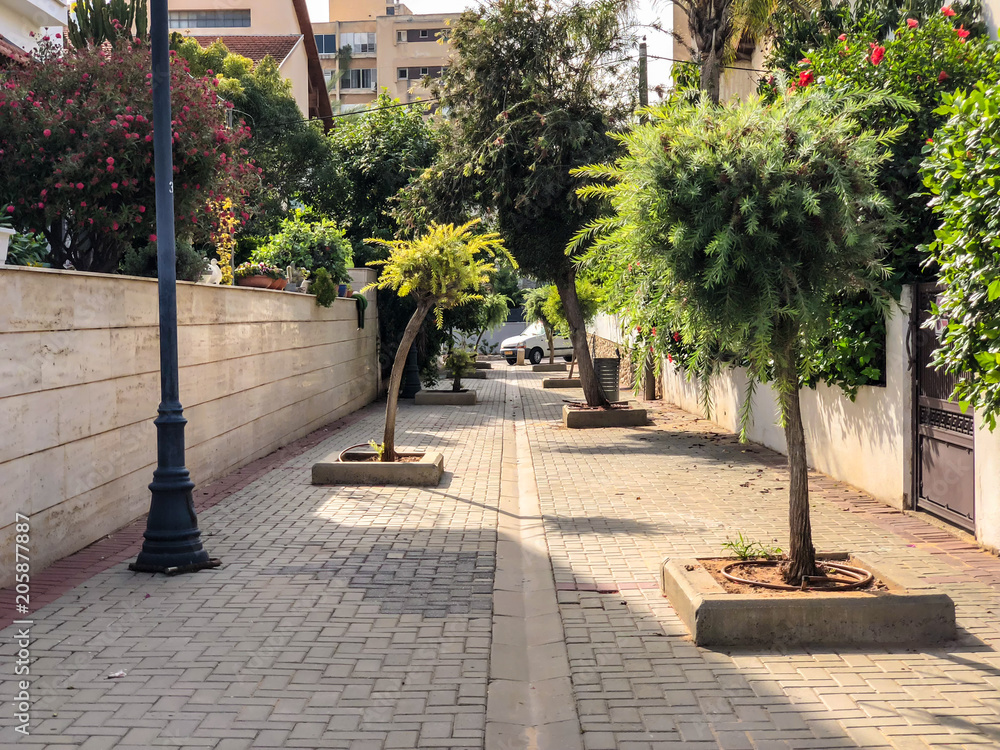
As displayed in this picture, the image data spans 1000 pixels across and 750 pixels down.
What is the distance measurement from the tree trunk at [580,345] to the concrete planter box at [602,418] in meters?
0.82

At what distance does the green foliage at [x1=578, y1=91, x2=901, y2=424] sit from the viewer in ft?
17.3

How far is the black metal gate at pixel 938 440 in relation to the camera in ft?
25.4

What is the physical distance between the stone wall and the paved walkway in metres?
0.48

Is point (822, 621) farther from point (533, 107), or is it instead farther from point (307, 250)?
point (307, 250)

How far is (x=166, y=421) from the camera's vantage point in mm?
6930

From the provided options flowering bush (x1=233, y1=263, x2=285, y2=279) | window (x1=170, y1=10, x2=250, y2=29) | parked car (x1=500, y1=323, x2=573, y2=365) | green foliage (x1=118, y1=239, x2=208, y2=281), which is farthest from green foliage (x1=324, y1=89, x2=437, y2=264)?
window (x1=170, y1=10, x2=250, y2=29)

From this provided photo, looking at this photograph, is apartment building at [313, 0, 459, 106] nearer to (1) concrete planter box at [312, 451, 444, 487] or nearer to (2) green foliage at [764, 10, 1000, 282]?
(1) concrete planter box at [312, 451, 444, 487]

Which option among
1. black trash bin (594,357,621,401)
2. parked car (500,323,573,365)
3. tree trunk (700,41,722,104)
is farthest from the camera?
parked car (500,323,573,365)

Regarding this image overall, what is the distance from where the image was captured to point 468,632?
5.53 meters

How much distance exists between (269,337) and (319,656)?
9180 mm

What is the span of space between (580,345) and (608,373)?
187 centimetres

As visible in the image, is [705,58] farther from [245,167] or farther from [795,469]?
[795,469]

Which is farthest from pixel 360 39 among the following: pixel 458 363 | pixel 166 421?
pixel 166 421

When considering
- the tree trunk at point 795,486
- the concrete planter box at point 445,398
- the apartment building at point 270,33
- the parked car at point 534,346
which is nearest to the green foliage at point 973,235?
the tree trunk at point 795,486
